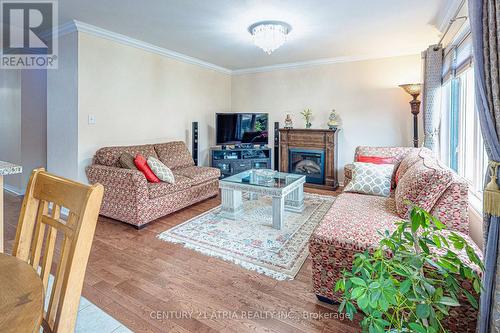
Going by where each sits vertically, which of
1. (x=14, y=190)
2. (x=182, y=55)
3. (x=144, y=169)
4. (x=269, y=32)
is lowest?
(x=14, y=190)

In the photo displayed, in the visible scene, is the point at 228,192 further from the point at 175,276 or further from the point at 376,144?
the point at 376,144

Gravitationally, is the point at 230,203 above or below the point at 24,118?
below

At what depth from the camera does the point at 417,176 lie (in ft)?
6.89

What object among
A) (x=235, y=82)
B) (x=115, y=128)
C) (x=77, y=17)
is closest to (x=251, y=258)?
(x=115, y=128)

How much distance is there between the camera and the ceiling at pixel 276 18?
2797 mm

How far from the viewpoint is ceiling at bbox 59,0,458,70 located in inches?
110

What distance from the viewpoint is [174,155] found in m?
4.40

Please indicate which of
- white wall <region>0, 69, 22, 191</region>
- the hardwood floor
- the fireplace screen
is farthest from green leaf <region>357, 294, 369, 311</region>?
white wall <region>0, 69, 22, 191</region>

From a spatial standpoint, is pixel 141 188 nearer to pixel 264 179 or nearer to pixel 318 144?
pixel 264 179

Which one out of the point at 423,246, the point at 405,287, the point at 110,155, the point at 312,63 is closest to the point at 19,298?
the point at 405,287

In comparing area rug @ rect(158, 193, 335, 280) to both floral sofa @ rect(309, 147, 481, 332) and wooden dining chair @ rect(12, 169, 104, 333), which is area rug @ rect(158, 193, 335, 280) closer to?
floral sofa @ rect(309, 147, 481, 332)

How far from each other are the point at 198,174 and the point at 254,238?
5.11 ft

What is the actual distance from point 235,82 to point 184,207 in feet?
11.4

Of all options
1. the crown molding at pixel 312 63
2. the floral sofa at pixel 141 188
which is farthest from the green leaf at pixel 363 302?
the crown molding at pixel 312 63
